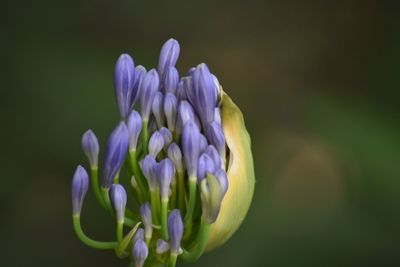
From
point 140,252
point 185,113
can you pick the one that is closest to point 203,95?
point 185,113

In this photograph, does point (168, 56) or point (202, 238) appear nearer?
point (202, 238)

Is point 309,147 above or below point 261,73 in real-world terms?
below

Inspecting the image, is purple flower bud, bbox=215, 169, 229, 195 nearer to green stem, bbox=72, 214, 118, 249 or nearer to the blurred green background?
green stem, bbox=72, 214, 118, 249

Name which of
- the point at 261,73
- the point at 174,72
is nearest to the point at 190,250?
the point at 174,72

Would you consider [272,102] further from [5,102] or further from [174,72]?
[174,72]

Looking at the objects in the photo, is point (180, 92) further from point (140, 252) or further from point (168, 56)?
point (140, 252)

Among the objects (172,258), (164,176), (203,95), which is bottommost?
(172,258)
